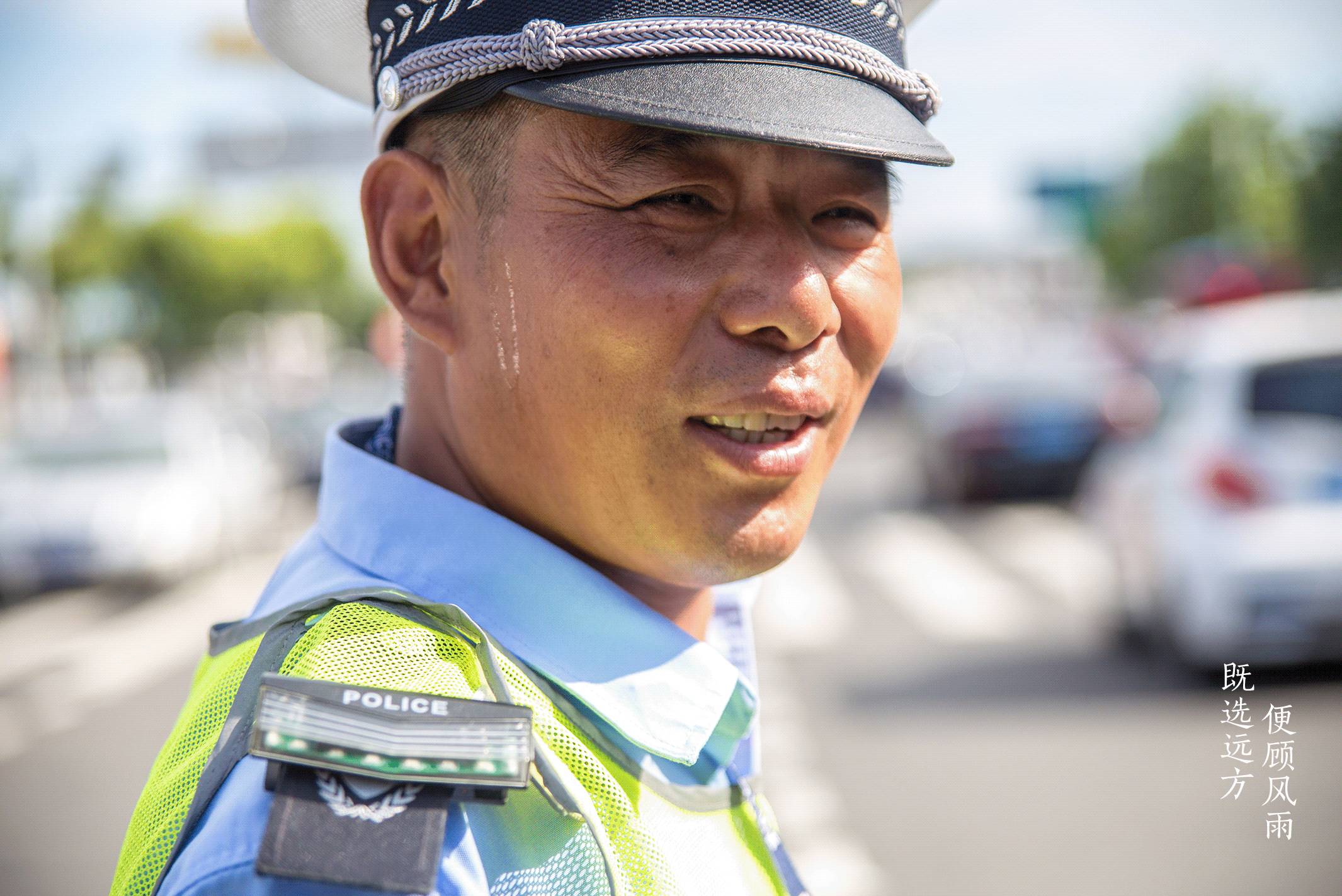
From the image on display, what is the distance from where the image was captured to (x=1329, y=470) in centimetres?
581

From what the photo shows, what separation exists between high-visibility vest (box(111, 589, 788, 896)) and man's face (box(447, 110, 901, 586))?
0.73ft

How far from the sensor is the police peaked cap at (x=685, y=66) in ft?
3.85

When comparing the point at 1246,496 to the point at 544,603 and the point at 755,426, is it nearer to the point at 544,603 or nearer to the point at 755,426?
the point at 755,426

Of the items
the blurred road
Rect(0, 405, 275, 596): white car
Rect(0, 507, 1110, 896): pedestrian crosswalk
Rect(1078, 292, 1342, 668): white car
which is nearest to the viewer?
the blurred road

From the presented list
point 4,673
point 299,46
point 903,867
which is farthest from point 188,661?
point 299,46

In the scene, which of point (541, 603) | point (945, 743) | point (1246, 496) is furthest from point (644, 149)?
point (1246, 496)

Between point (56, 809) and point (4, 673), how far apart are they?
11.4 ft

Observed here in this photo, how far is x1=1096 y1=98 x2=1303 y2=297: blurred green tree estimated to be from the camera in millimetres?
28781

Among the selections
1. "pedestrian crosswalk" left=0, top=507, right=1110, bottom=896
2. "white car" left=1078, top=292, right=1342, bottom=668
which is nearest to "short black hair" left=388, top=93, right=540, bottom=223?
"pedestrian crosswalk" left=0, top=507, right=1110, bottom=896

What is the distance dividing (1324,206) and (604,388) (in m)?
22.7

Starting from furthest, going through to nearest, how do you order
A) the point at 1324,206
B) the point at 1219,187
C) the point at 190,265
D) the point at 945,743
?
the point at 190,265
the point at 1219,187
the point at 1324,206
the point at 945,743

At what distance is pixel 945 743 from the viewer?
5.93 meters

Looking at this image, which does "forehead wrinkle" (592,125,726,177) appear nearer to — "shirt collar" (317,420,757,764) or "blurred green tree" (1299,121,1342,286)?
"shirt collar" (317,420,757,764)

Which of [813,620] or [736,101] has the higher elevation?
[736,101]
